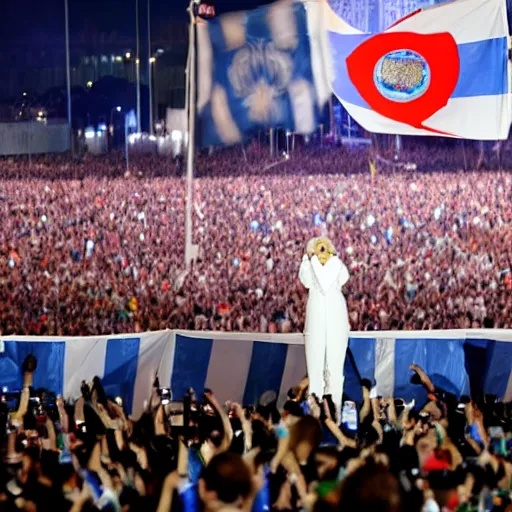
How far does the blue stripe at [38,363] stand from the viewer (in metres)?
10.5

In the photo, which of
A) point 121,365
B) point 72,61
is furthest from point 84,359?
point 72,61

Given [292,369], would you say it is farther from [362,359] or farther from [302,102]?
[302,102]

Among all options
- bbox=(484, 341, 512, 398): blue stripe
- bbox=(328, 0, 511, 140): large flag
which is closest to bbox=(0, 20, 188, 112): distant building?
bbox=(328, 0, 511, 140): large flag

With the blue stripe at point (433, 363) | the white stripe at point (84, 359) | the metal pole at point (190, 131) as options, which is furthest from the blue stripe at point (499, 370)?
the metal pole at point (190, 131)

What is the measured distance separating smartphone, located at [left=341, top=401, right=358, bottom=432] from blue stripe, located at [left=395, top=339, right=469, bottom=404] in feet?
3.37

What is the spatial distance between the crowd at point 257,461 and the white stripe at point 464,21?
399 cm

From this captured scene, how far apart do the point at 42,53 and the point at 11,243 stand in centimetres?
198

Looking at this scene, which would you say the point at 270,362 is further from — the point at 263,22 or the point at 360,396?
the point at 263,22

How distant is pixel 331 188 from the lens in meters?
13.1

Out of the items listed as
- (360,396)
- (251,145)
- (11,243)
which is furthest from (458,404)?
(11,243)

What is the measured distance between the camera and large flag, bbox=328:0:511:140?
11.8m

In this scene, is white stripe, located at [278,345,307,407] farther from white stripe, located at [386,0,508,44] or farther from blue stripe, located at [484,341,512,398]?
white stripe, located at [386,0,508,44]

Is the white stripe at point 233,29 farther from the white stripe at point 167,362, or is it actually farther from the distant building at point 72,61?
the white stripe at point 167,362

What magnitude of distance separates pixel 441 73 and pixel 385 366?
9.16 feet
